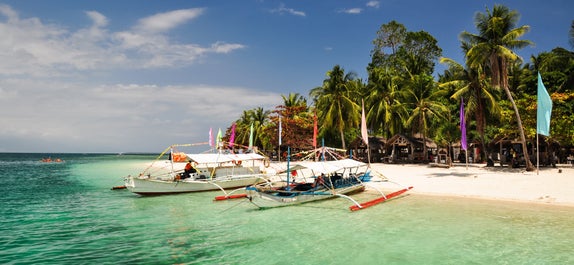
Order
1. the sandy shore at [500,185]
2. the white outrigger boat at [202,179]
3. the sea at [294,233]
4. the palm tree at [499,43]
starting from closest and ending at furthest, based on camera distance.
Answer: the sea at [294,233] < the sandy shore at [500,185] < the white outrigger boat at [202,179] < the palm tree at [499,43]

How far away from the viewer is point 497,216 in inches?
528

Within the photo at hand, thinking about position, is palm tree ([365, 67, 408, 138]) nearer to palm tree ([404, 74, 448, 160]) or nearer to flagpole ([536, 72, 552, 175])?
palm tree ([404, 74, 448, 160])

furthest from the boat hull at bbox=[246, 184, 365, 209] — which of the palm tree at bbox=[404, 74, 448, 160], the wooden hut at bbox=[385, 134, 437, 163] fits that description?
the wooden hut at bbox=[385, 134, 437, 163]

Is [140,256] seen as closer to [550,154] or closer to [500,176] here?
[500,176]

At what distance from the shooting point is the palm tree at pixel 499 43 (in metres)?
24.3

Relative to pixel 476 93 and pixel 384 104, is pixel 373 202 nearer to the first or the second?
pixel 476 93

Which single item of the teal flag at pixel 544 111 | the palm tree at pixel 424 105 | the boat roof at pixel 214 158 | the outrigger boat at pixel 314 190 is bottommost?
the outrigger boat at pixel 314 190

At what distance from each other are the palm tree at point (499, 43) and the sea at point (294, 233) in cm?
1236

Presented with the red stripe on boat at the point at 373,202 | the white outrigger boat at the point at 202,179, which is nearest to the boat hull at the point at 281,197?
the red stripe on boat at the point at 373,202

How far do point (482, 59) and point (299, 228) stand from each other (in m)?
20.9

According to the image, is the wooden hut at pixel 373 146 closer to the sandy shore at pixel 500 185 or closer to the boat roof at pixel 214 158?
the sandy shore at pixel 500 185

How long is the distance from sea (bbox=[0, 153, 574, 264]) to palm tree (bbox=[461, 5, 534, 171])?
12.4 meters

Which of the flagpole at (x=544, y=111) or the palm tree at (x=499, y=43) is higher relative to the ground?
the palm tree at (x=499, y=43)

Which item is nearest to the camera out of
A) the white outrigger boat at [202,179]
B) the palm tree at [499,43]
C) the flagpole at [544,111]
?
the flagpole at [544,111]
